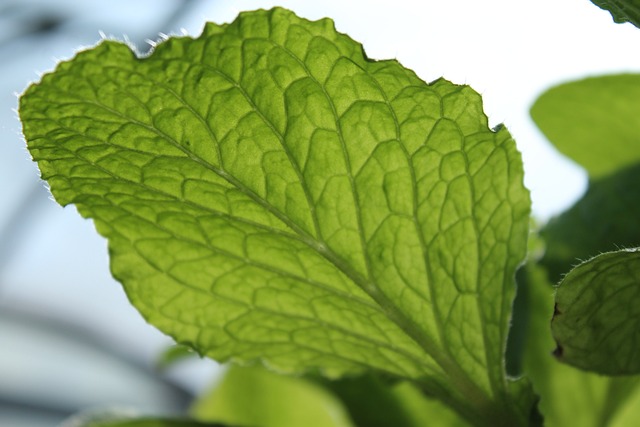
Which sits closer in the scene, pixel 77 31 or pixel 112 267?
pixel 112 267

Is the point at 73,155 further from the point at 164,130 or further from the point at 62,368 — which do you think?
the point at 62,368

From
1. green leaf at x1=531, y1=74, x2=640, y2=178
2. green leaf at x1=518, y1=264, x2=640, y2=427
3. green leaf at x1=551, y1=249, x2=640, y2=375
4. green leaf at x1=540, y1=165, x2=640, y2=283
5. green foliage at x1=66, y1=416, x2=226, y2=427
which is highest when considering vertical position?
green leaf at x1=531, y1=74, x2=640, y2=178

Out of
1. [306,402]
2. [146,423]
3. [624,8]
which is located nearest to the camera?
[624,8]

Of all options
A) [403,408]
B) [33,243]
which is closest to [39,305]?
[33,243]

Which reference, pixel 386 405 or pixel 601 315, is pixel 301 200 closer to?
pixel 601 315

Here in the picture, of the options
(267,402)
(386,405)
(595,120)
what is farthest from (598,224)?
(267,402)

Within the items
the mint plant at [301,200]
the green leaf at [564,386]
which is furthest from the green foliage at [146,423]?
the green leaf at [564,386]

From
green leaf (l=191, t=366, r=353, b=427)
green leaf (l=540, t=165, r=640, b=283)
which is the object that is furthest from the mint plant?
green leaf (l=191, t=366, r=353, b=427)

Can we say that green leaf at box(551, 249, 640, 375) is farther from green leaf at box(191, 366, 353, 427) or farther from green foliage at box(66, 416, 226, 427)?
green leaf at box(191, 366, 353, 427)
